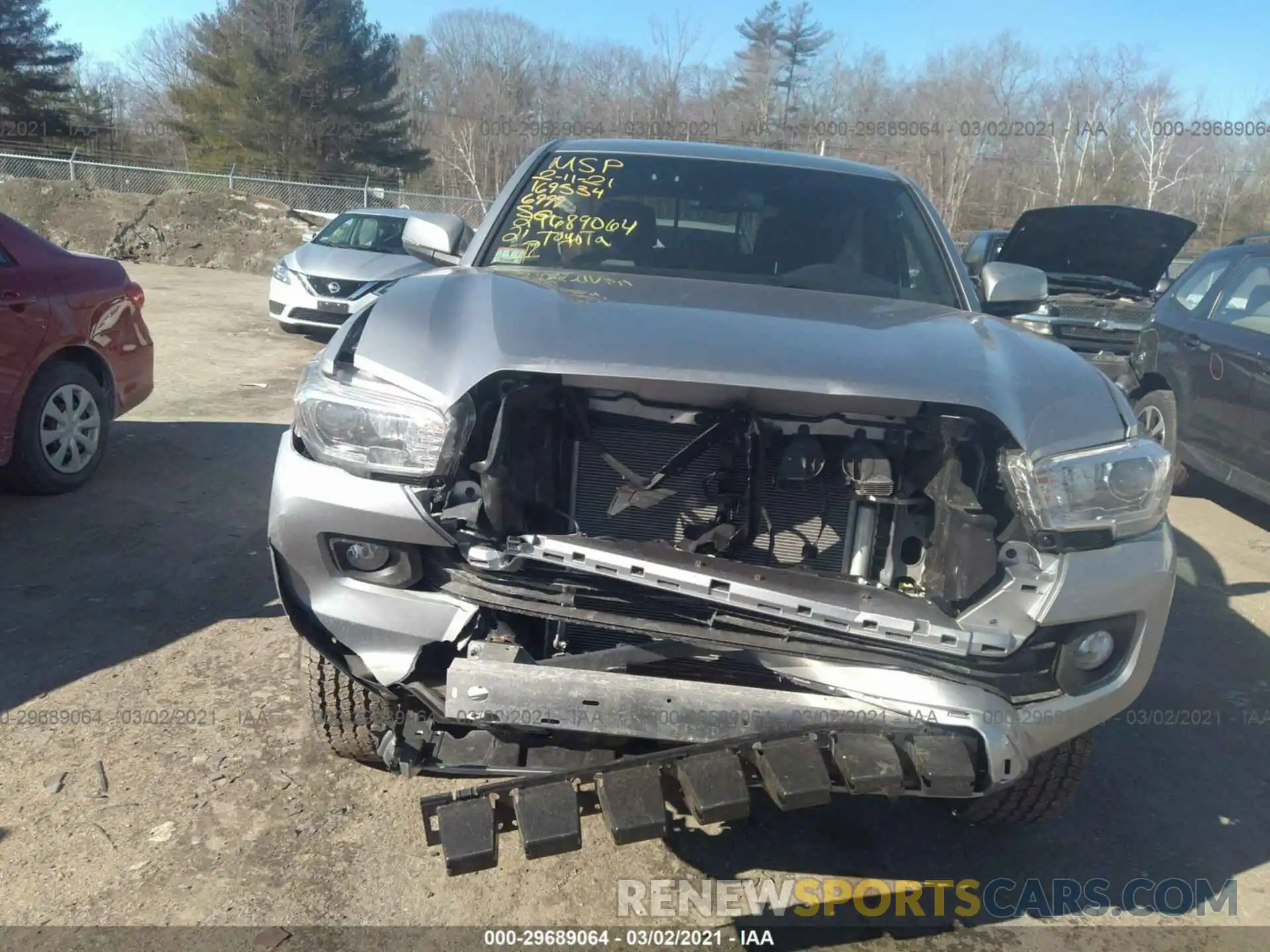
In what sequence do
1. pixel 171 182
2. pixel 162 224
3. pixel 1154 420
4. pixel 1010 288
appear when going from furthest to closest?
pixel 171 182 → pixel 162 224 → pixel 1154 420 → pixel 1010 288

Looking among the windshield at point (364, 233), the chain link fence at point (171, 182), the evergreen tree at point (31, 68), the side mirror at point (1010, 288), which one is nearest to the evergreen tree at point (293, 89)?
the evergreen tree at point (31, 68)

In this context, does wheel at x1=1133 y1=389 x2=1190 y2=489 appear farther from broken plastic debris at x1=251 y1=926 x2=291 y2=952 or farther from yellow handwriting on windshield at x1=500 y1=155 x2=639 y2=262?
broken plastic debris at x1=251 y1=926 x2=291 y2=952

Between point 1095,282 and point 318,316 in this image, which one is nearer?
point 1095,282

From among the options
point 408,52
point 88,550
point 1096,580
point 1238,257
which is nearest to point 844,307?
point 1096,580

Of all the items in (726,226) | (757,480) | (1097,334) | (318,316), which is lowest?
(318,316)

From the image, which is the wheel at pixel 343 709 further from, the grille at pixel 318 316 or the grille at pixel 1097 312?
the grille at pixel 318 316

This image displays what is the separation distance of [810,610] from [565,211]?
2.11m

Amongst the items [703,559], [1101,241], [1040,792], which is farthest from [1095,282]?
[703,559]

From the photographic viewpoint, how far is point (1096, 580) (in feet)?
7.48

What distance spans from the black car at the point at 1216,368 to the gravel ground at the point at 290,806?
1.56 metres

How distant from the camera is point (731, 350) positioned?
92.8 inches

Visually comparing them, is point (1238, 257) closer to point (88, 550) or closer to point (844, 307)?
point (844, 307)

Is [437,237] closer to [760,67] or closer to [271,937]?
[271,937]

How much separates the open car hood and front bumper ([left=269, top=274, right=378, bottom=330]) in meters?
6.85
